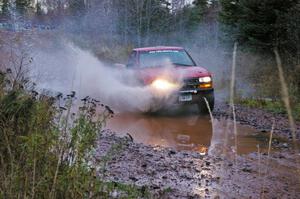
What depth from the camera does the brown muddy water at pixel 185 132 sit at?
819 cm

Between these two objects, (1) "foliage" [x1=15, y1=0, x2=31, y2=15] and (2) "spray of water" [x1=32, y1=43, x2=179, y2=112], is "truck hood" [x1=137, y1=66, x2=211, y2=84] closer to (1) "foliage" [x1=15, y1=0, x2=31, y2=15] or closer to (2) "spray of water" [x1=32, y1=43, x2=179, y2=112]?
(2) "spray of water" [x1=32, y1=43, x2=179, y2=112]

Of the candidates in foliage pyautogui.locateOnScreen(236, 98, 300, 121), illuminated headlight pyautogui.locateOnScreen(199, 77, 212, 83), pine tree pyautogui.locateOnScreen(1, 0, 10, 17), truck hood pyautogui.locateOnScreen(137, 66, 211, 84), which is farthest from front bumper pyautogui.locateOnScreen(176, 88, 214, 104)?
pine tree pyautogui.locateOnScreen(1, 0, 10, 17)

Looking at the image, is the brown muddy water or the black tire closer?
the brown muddy water

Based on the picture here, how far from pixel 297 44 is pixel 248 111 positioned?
430 centimetres

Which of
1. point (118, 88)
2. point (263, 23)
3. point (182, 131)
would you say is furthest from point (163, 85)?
point (263, 23)

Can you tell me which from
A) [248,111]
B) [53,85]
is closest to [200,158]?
[248,111]

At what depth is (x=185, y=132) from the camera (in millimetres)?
9602

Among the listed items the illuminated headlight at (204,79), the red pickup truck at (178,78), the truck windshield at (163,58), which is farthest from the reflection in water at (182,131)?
the truck windshield at (163,58)

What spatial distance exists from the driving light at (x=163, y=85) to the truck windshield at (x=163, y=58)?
99 cm

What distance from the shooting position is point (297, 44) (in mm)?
15492

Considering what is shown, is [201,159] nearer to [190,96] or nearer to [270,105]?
[190,96]

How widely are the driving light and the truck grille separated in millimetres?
253

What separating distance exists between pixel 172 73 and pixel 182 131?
7.91ft

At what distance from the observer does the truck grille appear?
37.8 feet
